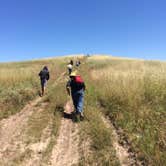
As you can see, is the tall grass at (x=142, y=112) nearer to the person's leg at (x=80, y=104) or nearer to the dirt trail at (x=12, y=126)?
the person's leg at (x=80, y=104)

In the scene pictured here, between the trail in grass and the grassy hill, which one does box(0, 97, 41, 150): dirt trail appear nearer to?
the trail in grass

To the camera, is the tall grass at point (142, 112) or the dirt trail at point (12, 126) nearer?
the tall grass at point (142, 112)

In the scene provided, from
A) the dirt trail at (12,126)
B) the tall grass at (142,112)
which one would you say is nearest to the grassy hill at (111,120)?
the tall grass at (142,112)

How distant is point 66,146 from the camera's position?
7500 mm

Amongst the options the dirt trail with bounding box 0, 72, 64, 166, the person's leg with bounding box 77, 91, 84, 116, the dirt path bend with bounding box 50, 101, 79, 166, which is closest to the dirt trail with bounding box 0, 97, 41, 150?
the dirt trail with bounding box 0, 72, 64, 166

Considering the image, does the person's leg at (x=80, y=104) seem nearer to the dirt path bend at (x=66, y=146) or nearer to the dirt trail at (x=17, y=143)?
the dirt path bend at (x=66, y=146)

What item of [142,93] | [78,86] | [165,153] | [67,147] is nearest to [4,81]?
[78,86]

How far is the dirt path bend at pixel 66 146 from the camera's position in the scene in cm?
661

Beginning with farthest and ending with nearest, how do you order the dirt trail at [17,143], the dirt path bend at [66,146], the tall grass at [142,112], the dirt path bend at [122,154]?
the dirt trail at [17,143]
the dirt path bend at [66,146]
the tall grass at [142,112]
the dirt path bend at [122,154]

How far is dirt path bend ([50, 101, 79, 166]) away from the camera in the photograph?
6.61 metres

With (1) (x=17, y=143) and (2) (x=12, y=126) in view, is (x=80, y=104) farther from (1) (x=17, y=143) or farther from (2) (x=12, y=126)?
(1) (x=17, y=143)

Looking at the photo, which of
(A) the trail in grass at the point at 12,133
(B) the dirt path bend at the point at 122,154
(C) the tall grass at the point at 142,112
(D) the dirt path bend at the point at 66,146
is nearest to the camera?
(B) the dirt path bend at the point at 122,154

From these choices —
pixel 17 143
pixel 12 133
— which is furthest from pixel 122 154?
pixel 12 133

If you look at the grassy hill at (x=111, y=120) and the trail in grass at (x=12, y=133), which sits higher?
the grassy hill at (x=111, y=120)
